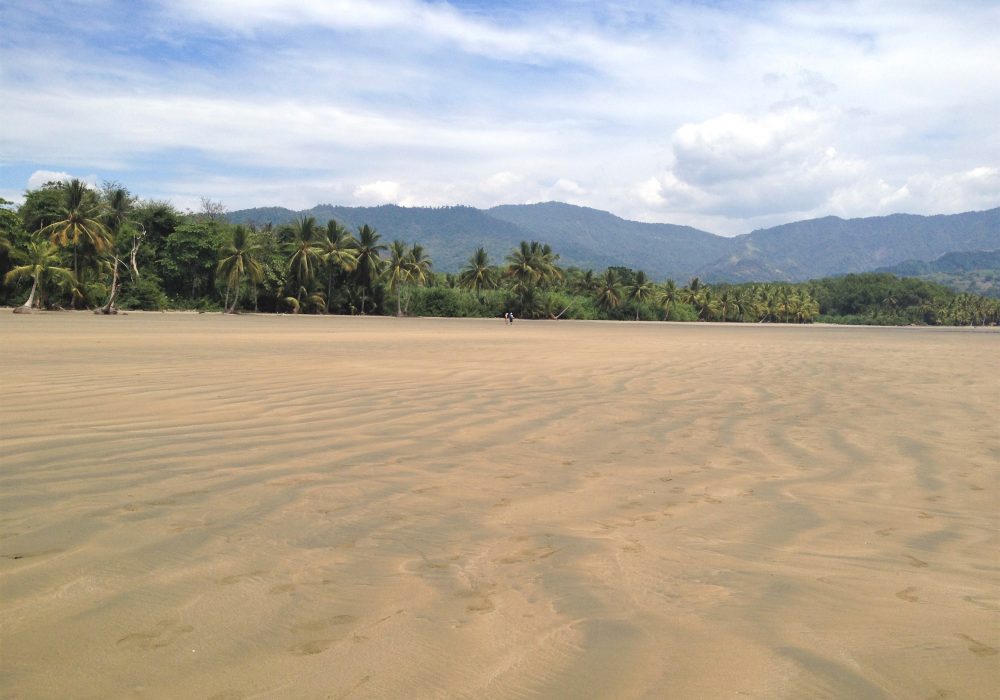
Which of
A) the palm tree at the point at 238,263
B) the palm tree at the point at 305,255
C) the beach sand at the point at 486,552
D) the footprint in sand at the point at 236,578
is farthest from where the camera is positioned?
the palm tree at the point at 305,255

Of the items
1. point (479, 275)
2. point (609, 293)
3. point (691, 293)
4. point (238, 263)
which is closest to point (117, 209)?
point (238, 263)

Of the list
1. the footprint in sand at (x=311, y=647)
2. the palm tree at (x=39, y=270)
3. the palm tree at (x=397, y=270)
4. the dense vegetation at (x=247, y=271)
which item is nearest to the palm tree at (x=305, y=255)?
the dense vegetation at (x=247, y=271)

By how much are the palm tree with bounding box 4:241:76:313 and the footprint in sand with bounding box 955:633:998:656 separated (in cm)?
4420

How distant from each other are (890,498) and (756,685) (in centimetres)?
268

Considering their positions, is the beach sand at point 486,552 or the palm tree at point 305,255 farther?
the palm tree at point 305,255

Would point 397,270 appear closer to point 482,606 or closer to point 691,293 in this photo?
point 691,293

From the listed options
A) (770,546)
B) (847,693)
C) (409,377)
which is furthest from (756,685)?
(409,377)

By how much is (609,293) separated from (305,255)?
39866mm

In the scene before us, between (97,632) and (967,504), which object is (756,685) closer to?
(97,632)

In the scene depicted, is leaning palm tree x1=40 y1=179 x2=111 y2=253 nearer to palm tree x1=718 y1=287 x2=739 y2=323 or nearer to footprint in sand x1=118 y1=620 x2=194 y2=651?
footprint in sand x1=118 y1=620 x2=194 y2=651

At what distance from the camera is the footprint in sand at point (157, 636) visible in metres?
2.09

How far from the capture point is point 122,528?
10.2 ft

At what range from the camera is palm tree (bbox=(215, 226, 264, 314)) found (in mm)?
51250

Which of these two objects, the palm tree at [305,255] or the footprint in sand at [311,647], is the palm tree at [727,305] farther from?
the footprint in sand at [311,647]
